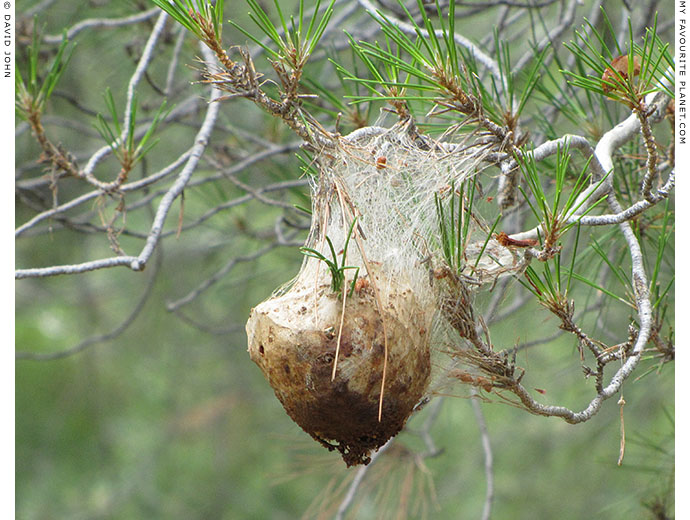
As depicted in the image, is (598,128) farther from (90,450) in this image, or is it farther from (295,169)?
(90,450)

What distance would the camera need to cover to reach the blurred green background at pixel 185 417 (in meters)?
3.81

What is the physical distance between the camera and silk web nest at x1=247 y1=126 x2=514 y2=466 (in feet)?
3.44

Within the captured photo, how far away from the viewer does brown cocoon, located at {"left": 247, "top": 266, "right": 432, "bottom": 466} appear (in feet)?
3.43

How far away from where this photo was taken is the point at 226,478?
15.3 feet

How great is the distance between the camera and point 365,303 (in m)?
1.07

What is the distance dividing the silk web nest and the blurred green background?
2.29 metres

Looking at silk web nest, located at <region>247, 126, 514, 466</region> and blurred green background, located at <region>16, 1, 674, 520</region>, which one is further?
blurred green background, located at <region>16, 1, 674, 520</region>

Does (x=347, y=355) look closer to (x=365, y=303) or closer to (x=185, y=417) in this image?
(x=365, y=303)

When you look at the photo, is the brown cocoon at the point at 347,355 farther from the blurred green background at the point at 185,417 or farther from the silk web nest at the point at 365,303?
the blurred green background at the point at 185,417

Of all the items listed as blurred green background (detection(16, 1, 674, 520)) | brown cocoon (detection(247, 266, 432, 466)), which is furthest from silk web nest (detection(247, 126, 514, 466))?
blurred green background (detection(16, 1, 674, 520))

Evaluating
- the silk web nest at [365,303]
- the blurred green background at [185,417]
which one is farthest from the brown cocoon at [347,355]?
the blurred green background at [185,417]

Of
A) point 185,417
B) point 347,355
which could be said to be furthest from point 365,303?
point 185,417

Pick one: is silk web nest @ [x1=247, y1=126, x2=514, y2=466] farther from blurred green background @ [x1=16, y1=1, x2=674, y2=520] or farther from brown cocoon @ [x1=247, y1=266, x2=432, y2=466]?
blurred green background @ [x1=16, y1=1, x2=674, y2=520]

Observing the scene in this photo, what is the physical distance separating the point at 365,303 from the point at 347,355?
0.28ft
